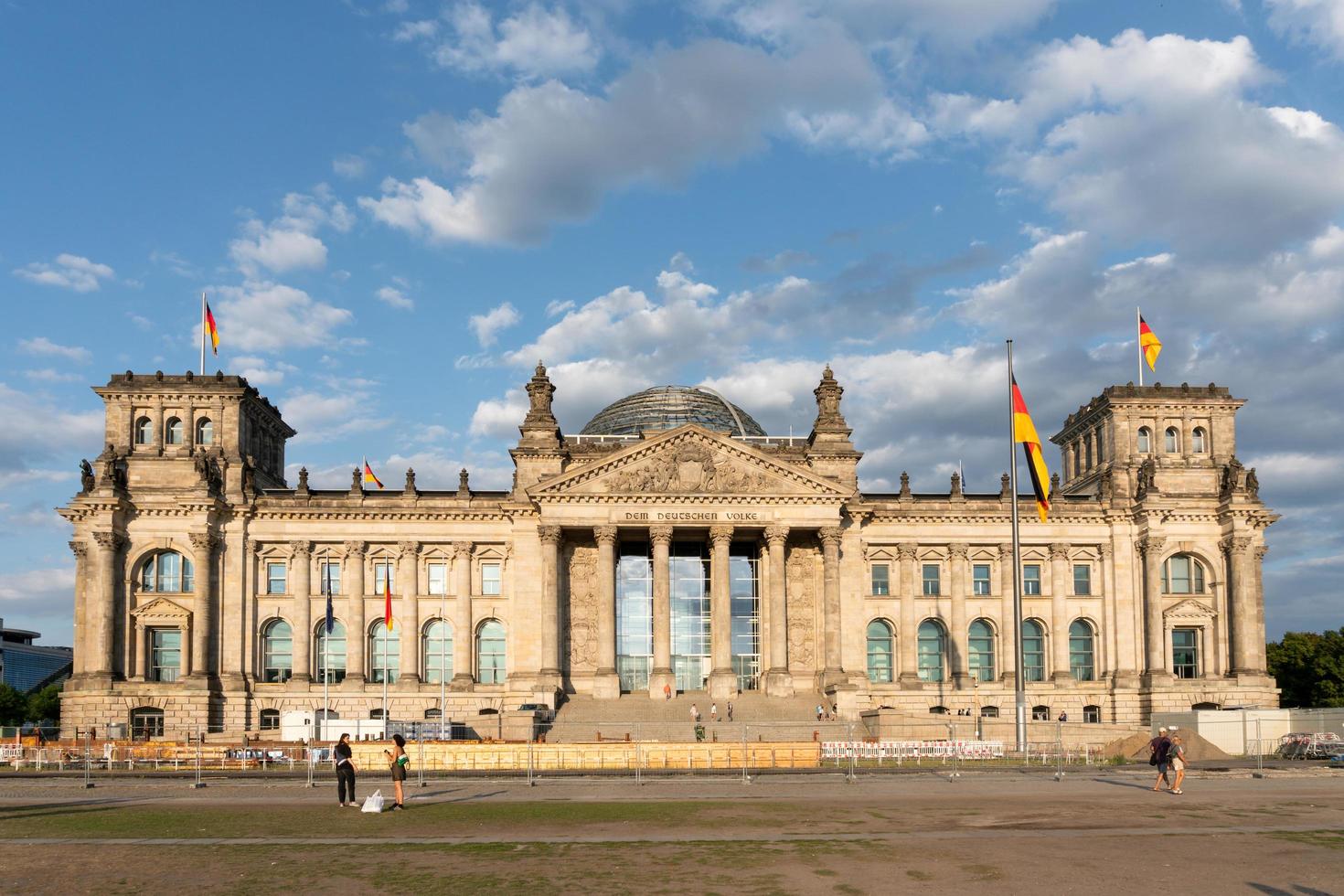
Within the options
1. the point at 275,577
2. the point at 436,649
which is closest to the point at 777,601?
the point at 436,649

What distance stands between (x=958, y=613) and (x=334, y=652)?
4273cm

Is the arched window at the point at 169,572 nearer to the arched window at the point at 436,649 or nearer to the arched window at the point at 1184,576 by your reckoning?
the arched window at the point at 436,649

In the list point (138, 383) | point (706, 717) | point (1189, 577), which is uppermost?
point (138, 383)

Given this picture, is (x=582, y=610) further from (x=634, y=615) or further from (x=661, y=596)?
(x=661, y=596)

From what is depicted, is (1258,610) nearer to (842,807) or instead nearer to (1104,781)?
(1104,781)

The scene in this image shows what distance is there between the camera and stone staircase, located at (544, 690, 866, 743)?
73.2 meters

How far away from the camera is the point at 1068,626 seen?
93.2 metres

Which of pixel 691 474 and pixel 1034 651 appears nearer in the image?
pixel 691 474

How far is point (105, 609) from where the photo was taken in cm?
8531

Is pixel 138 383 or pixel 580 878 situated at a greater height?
pixel 138 383

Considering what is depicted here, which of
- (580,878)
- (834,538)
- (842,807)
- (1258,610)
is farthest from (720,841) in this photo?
(1258,610)

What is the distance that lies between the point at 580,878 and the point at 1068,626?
74.3m

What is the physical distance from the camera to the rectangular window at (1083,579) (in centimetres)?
9400

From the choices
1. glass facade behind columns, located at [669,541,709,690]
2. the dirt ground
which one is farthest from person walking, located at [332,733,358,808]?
glass facade behind columns, located at [669,541,709,690]
